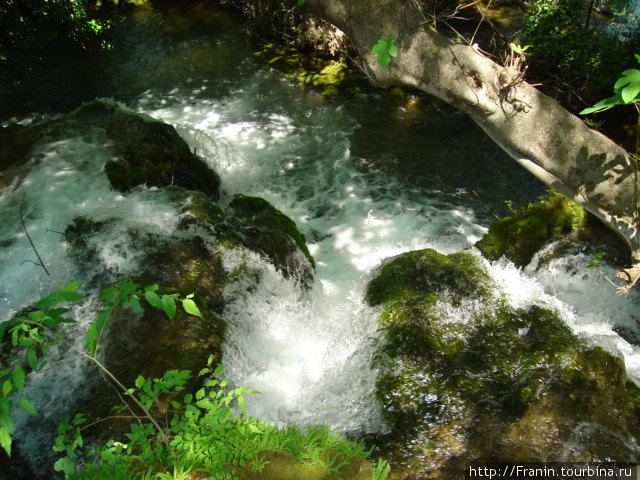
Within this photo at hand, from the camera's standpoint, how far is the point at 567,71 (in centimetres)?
739

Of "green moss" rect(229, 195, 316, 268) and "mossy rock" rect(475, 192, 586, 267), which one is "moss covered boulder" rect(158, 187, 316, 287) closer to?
"green moss" rect(229, 195, 316, 268)

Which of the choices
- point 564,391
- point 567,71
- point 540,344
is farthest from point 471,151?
point 564,391

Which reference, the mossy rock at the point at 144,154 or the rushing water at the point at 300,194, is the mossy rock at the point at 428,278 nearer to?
the rushing water at the point at 300,194

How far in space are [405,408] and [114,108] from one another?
6.12 m

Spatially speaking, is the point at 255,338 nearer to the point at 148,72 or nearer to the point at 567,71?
the point at 567,71

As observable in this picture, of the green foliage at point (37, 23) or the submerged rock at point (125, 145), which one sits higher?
the green foliage at point (37, 23)

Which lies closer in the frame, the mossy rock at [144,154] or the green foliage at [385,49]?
the green foliage at [385,49]

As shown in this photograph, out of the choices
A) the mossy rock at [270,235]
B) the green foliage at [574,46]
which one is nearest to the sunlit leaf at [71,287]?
the mossy rock at [270,235]

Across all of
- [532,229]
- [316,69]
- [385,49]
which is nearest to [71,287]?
[385,49]

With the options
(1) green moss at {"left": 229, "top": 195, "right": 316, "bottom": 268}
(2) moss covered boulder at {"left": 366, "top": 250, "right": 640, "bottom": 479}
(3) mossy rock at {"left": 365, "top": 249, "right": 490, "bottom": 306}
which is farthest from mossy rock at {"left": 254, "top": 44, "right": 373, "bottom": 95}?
(2) moss covered boulder at {"left": 366, "top": 250, "right": 640, "bottom": 479}

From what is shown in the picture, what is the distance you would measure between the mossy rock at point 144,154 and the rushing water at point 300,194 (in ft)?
1.00

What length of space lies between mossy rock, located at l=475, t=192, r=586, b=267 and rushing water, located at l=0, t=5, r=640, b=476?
26cm

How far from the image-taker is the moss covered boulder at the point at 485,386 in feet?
8.93

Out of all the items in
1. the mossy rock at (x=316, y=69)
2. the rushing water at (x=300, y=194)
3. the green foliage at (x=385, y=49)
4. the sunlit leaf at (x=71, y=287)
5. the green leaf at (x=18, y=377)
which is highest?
the green foliage at (x=385, y=49)
